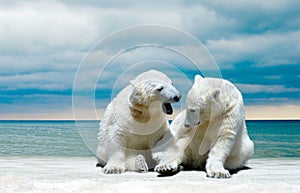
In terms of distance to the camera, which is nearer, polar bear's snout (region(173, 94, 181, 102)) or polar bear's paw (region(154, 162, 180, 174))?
polar bear's snout (region(173, 94, 181, 102))

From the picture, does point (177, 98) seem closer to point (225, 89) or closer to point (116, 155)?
point (225, 89)

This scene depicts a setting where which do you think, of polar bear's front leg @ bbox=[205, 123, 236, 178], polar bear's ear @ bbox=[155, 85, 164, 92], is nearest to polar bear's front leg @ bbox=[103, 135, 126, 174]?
polar bear's ear @ bbox=[155, 85, 164, 92]

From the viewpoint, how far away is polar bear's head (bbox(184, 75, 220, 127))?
328 inches

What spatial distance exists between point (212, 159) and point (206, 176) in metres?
0.33

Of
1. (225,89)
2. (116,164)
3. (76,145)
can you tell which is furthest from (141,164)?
(76,145)

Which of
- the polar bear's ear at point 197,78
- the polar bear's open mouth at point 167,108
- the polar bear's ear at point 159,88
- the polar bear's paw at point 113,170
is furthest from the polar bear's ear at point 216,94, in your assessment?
the polar bear's paw at point 113,170

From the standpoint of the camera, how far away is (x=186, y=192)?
716cm

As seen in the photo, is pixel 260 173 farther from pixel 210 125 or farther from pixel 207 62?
pixel 207 62

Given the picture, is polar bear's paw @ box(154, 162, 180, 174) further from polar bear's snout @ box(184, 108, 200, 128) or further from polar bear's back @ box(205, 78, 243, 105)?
polar bear's back @ box(205, 78, 243, 105)

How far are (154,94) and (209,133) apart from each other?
1079 mm

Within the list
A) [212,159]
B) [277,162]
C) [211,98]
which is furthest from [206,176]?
[277,162]

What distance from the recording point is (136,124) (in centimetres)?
868

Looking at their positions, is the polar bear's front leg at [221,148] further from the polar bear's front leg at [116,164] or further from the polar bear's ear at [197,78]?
the polar bear's front leg at [116,164]

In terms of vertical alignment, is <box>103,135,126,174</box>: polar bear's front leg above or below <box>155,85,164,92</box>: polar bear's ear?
below
